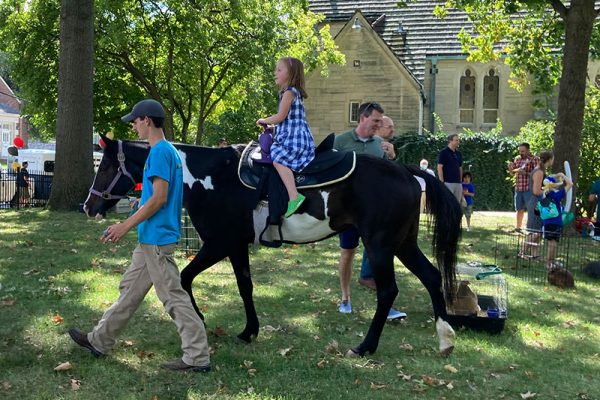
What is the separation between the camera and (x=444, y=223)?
6035mm

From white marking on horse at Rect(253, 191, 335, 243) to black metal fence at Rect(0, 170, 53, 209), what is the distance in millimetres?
16256

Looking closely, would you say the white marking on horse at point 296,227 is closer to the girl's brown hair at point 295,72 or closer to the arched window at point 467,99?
the girl's brown hair at point 295,72

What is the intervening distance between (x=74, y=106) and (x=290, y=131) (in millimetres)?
12075

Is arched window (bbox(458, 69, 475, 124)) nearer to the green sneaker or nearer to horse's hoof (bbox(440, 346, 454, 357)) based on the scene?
horse's hoof (bbox(440, 346, 454, 357))

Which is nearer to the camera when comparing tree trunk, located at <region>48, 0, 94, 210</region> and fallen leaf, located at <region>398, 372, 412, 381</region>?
fallen leaf, located at <region>398, 372, 412, 381</region>

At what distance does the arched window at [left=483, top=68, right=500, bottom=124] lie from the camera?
31.5 metres

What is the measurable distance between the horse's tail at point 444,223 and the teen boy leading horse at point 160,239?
2.50 meters

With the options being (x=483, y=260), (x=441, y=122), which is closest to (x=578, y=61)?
(x=483, y=260)

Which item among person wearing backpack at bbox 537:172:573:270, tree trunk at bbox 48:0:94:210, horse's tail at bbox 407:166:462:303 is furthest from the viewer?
tree trunk at bbox 48:0:94:210

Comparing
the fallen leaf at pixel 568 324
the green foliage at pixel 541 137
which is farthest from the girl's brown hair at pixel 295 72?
the green foliage at pixel 541 137

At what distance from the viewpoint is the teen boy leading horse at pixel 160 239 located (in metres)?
4.63

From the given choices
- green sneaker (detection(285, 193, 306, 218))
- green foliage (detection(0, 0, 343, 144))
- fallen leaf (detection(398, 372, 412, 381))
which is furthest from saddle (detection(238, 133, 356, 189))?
green foliage (detection(0, 0, 343, 144))

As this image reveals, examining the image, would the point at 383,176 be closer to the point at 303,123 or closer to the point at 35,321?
the point at 303,123

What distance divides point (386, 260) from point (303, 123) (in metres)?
1.51
